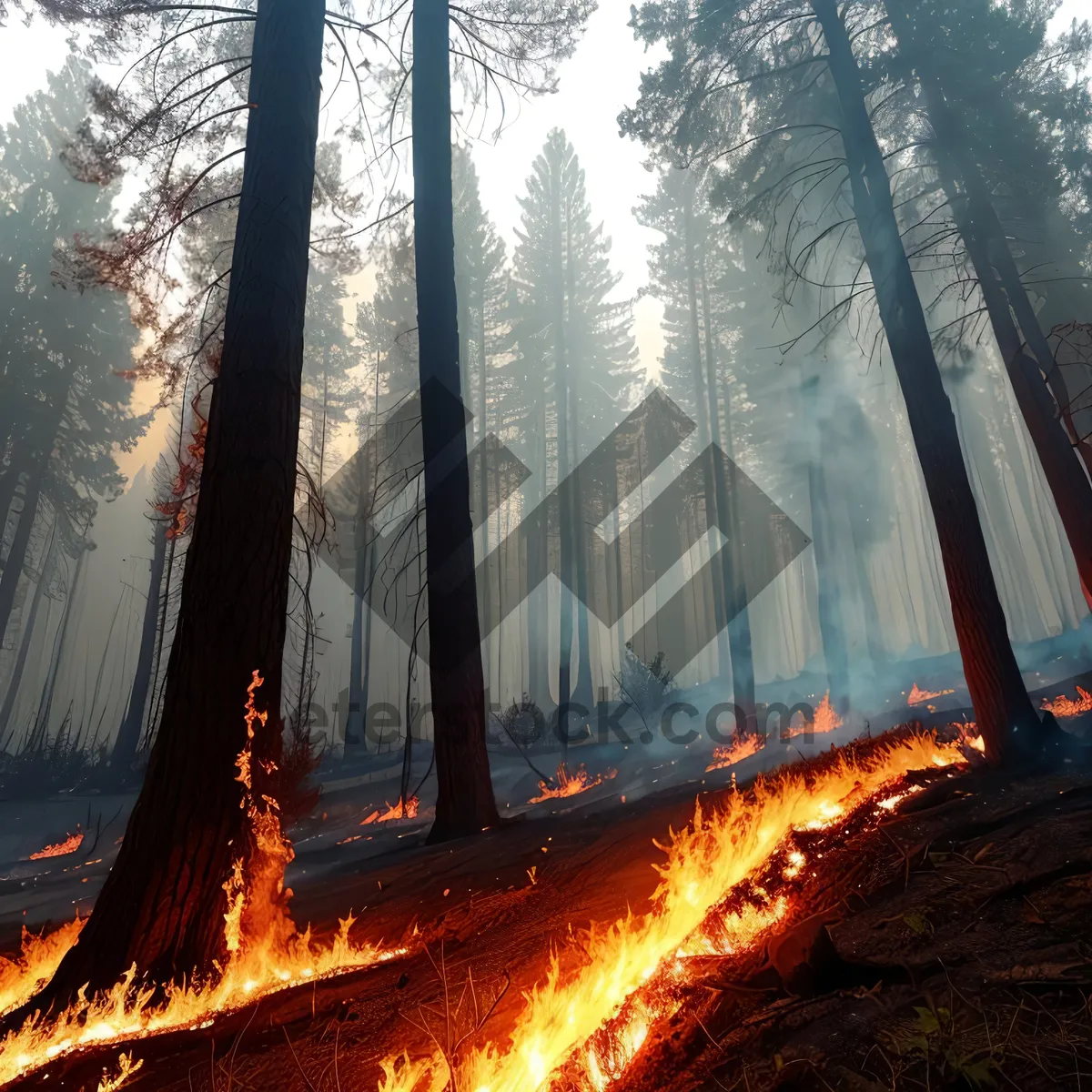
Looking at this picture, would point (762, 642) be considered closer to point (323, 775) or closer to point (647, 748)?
point (647, 748)

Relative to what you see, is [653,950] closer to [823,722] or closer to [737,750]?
[737,750]

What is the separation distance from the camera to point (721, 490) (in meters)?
17.9

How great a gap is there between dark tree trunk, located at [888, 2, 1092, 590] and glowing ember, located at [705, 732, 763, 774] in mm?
7262

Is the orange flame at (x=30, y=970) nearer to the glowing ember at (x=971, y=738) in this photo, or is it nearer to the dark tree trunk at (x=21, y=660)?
the glowing ember at (x=971, y=738)

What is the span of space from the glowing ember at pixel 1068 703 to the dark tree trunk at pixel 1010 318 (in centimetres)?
401

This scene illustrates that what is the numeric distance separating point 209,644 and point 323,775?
15.3 m

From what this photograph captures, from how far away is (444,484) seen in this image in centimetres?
635

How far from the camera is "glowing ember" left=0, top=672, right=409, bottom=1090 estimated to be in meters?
2.47

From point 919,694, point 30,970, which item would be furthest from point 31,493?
point 919,694

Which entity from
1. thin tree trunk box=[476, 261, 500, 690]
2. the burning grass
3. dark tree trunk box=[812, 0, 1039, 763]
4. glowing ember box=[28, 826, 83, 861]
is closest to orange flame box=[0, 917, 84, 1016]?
dark tree trunk box=[812, 0, 1039, 763]

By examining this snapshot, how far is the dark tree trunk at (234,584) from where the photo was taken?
2902 mm

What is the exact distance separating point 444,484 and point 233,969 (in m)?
4.53

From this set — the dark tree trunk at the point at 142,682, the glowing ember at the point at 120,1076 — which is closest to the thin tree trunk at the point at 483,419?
the dark tree trunk at the point at 142,682

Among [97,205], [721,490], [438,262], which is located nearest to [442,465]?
[438,262]
